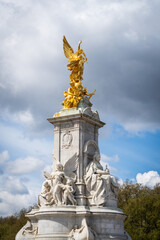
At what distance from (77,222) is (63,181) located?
225 cm

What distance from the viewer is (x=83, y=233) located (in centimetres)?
2028

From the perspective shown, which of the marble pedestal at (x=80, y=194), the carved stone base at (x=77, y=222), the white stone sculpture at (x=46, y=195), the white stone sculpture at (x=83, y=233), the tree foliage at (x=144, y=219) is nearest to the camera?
the white stone sculpture at (x=83, y=233)

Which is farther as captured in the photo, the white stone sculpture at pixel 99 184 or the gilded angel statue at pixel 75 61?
the gilded angel statue at pixel 75 61

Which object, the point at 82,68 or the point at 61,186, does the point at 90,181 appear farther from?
the point at 82,68

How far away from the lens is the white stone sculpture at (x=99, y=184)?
21.8 meters

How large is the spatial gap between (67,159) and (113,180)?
270 cm

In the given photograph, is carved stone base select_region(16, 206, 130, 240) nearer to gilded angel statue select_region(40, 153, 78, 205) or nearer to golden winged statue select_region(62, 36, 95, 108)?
gilded angel statue select_region(40, 153, 78, 205)

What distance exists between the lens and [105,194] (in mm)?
22000

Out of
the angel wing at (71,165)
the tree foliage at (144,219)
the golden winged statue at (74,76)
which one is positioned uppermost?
the golden winged statue at (74,76)

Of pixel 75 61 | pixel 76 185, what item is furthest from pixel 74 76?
pixel 76 185

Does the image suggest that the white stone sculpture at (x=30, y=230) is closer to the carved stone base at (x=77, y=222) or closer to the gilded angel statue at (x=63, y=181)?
the carved stone base at (x=77, y=222)

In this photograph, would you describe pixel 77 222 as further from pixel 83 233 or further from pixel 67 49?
pixel 67 49

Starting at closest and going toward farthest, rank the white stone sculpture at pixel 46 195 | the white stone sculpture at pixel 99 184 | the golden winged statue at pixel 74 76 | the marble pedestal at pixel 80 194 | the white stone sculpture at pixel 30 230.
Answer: the marble pedestal at pixel 80 194 < the white stone sculpture at pixel 46 195 < the white stone sculpture at pixel 99 184 < the white stone sculpture at pixel 30 230 < the golden winged statue at pixel 74 76

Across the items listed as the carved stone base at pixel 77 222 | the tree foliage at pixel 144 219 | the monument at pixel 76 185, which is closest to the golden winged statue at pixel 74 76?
the monument at pixel 76 185
